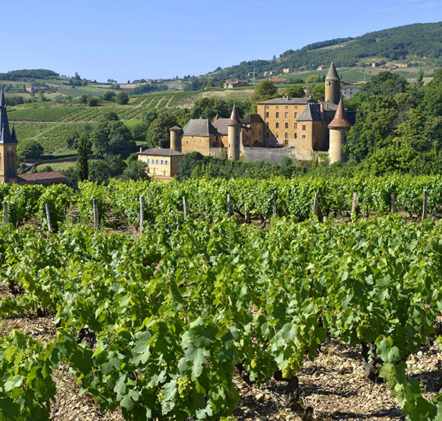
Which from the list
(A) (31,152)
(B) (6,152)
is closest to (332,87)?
(A) (31,152)

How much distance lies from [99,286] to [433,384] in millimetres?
3332

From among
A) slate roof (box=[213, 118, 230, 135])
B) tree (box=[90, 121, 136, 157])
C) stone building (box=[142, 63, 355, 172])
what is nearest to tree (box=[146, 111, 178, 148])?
tree (box=[90, 121, 136, 157])

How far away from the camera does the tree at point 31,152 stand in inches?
2815

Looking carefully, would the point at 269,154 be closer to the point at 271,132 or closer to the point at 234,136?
the point at 234,136

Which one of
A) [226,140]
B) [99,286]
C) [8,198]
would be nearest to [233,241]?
[99,286]

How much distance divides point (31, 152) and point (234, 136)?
88.6ft

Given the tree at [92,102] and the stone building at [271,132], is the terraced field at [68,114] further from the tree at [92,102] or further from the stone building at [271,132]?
the stone building at [271,132]

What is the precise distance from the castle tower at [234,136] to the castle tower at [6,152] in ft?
75.6

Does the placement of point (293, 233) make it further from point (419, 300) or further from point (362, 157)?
point (362, 157)

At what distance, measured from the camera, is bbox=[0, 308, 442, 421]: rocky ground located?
482 cm

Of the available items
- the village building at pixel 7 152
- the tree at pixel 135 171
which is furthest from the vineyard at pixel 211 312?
the tree at pixel 135 171

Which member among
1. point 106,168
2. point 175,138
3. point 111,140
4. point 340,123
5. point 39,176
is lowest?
point 39,176

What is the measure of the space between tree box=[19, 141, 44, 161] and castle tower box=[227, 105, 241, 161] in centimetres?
2584

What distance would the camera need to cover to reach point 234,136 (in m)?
62.4
